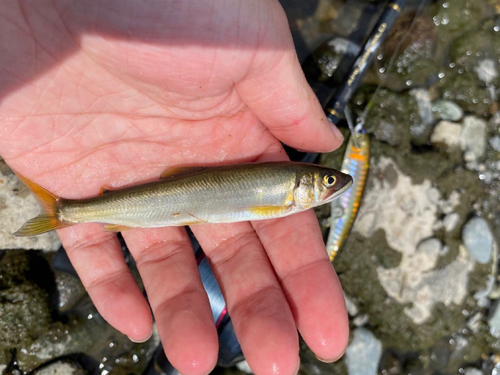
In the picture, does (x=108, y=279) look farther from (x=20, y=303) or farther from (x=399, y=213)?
(x=399, y=213)

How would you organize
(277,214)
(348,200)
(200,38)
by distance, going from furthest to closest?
1. (348,200)
2. (277,214)
3. (200,38)

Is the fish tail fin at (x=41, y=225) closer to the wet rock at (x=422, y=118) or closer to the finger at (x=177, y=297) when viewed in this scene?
the finger at (x=177, y=297)

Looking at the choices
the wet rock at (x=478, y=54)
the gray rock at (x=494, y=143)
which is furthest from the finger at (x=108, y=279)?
the wet rock at (x=478, y=54)

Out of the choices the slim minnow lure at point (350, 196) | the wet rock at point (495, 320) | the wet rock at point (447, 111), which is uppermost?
the wet rock at point (447, 111)

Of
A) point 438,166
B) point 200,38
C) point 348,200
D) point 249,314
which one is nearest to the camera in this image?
point 200,38

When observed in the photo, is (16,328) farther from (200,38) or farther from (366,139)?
(366,139)

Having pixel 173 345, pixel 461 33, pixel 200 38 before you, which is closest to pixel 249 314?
pixel 173 345
